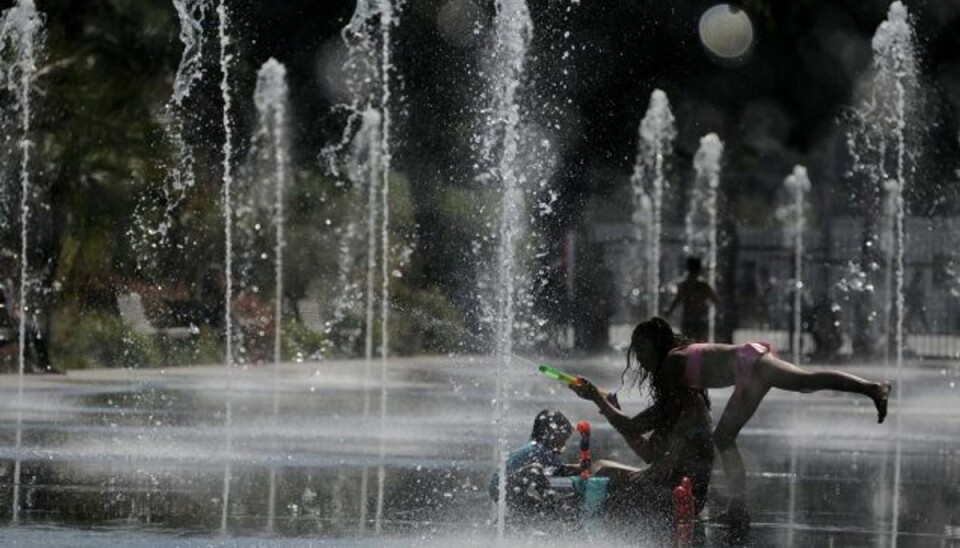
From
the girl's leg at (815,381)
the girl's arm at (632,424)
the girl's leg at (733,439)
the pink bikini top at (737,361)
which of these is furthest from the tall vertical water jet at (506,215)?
the girl's leg at (815,381)

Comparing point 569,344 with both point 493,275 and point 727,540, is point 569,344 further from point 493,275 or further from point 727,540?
point 727,540

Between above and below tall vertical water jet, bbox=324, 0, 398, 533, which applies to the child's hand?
below

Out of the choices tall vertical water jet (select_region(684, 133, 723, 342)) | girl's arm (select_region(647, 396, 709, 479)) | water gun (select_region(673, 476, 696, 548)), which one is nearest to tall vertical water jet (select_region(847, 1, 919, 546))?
tall vertical water jet (select_region(684, 133, 723, 342))

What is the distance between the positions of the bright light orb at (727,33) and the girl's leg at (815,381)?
3376 cm

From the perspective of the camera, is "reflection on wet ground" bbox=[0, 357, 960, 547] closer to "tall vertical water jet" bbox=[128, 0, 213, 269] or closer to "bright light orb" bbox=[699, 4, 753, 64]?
"tall vertical water jet" bbox=[128, 0, 213, 269]

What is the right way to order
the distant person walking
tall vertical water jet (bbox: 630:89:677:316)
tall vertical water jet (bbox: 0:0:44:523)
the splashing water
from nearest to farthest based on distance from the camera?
the distant person walking < tall vertical water jet (bbox: 0:0:44:523) < the splashing water < tall vertical water jet (bbox: 630:89:677:316)

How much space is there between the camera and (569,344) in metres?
36.2

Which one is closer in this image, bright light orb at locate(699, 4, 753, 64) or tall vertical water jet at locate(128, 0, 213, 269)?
tall vertical water jet at locate(128, 0, 213, 269)

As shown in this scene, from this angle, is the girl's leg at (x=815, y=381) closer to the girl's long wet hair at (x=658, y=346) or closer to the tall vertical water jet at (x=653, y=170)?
the girl's long wet hair at (x=658, y=346)

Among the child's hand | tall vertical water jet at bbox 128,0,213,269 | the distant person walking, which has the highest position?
tall vertical water jet at bbox 128,0,213,269

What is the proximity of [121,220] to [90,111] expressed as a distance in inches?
58.9

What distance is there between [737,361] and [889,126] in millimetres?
34204

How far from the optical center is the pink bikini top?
10.2m

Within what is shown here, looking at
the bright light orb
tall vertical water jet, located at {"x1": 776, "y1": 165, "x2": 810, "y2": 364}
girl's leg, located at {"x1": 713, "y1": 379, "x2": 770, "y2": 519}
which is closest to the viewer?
girl's leg, located at {"x1": 713, "y1": 379, "x2": 770, "y2": 519}
